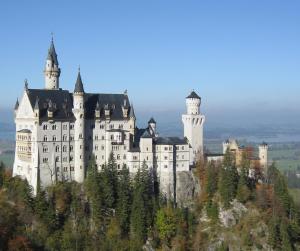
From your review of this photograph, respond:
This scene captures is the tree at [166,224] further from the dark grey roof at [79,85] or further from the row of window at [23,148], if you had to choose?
the dark grey roof at [79,85]

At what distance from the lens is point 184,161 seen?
89.7 meters

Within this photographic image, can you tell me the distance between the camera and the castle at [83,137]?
82312mm

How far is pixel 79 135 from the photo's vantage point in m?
84.6

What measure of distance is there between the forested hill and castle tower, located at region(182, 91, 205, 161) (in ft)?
23.6

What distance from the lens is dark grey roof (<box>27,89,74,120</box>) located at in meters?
82.5

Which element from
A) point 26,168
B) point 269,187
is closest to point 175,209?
point 269,187

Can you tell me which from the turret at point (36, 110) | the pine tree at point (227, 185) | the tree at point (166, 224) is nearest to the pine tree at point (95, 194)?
the tree at point (166, 224)

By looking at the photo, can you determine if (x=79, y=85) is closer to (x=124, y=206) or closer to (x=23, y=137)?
(x=23, y=137)

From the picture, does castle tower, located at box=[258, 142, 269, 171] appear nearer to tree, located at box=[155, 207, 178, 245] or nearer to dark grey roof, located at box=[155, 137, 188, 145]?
dark grey roof, located at box=[155, 137, 188, 145]

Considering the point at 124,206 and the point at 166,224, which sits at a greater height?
the point at 124,206

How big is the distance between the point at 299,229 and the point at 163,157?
24060 millimetres

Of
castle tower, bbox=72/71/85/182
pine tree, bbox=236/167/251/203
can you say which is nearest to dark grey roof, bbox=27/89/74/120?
castle tower, bbox=72/71/85/182

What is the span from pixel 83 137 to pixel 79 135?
790 mm

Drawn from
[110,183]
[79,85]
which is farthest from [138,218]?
[79,85]
